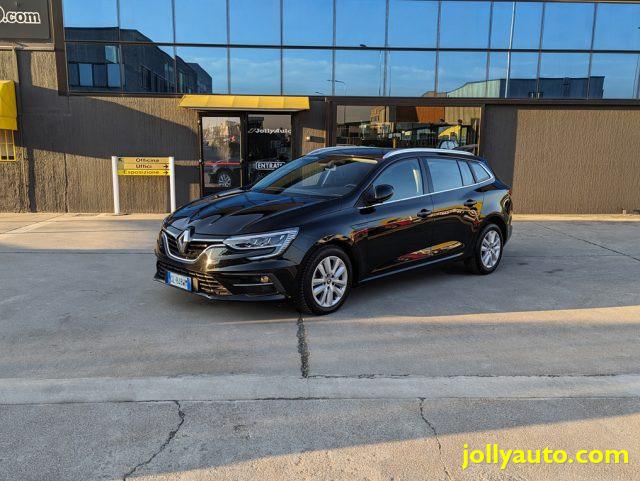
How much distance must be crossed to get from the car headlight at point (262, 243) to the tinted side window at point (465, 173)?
297 centimetres

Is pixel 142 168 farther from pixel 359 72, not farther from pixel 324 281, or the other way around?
pixel 324 281

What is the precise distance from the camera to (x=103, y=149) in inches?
478

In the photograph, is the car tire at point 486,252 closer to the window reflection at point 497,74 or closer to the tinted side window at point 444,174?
the tinted side window at point 444,174

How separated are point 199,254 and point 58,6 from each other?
9371mm

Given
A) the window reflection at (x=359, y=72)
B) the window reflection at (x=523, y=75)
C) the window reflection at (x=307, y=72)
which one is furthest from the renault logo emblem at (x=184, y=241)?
the window reflection at (x=523, y=75)

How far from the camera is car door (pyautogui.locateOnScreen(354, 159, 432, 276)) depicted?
5633 mm

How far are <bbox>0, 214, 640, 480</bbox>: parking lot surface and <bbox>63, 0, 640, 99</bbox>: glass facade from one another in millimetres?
6690

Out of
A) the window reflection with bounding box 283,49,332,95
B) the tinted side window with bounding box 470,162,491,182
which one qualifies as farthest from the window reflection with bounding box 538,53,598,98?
the tinted side window with bounding box 470,162,491,182

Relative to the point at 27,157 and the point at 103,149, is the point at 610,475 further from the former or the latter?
the point at 27,157

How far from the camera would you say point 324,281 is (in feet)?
17.3

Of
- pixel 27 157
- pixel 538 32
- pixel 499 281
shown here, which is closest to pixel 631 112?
pixel 538 32

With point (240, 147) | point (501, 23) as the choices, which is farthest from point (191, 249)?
point (501, 23)

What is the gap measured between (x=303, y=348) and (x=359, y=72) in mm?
9126

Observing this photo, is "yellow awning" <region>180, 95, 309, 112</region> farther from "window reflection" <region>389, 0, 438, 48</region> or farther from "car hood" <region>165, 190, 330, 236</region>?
"car hood" <region>165, 190, 330, 236</region>
